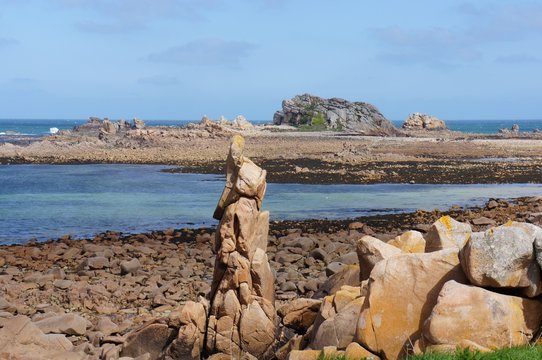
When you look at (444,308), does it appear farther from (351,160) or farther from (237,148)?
(351,160)

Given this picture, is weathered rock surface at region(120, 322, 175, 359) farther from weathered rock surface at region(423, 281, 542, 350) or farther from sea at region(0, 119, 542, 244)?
sea at region(0, 119, 542, 244)

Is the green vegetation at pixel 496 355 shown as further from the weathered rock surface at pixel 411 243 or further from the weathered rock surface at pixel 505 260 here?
the weathered rock surface at pixel 411 243

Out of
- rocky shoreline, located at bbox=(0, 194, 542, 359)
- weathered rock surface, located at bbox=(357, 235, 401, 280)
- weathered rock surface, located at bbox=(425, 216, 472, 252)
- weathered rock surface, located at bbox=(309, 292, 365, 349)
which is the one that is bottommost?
rocky shoreline, located at bbox=(0, 194, 542, 359)

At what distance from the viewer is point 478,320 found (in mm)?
10203

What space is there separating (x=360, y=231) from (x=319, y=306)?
17.4 m

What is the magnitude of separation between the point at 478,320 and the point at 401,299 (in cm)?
117

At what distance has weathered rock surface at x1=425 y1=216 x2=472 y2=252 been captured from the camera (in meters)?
12.7

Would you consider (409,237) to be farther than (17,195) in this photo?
No

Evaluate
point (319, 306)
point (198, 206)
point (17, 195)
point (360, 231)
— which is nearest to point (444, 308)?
point (319, 306)

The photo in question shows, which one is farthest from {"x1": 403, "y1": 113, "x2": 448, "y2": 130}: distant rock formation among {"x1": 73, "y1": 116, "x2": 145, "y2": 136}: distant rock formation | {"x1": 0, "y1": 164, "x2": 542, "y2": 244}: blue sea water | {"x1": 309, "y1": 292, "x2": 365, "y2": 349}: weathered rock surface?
{"x1": 309, "y1": 292, "x2": 365, "y2": 349}: weathered rock surface

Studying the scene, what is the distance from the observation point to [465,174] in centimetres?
5566

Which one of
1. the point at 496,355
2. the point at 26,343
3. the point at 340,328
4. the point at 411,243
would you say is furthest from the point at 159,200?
the point at 496,355

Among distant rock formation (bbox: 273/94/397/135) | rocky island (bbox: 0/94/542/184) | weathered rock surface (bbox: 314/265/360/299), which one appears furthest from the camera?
distant rock formation (bbox: 273/94/397/135)

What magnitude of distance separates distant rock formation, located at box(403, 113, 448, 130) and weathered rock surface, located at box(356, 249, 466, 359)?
127 m
